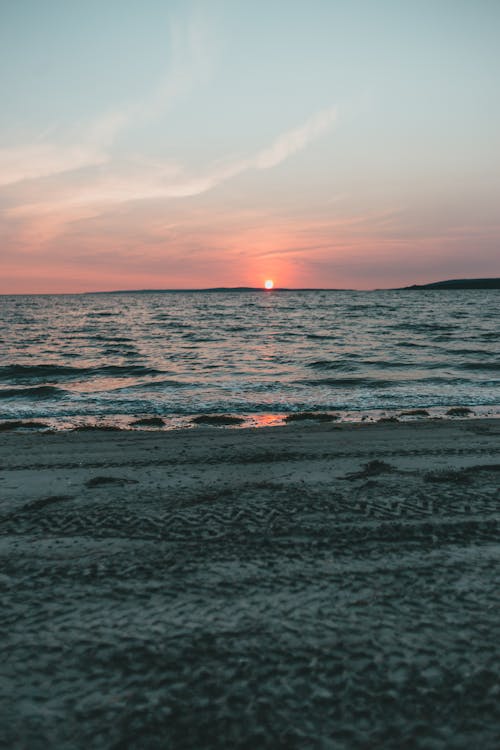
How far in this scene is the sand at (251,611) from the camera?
2.33 meters

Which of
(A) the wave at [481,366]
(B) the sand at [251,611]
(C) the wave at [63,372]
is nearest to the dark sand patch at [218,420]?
(B) the sand at [251,611]

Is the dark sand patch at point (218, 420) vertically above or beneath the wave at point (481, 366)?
beneath

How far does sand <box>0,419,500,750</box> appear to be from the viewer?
2.33 m

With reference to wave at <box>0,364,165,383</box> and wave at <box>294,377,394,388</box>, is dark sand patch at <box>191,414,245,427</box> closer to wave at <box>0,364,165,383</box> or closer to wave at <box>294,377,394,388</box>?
wave at <box>294,377,394,388</box>

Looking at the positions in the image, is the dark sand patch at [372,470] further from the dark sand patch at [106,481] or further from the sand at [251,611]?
the dark sand patch at [106,481]

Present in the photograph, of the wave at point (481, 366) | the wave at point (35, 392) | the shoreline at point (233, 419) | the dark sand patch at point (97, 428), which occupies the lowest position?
the shoreline at point (233, 419)

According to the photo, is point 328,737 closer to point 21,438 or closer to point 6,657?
point 6,657

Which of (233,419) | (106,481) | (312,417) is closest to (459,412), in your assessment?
(312,417)

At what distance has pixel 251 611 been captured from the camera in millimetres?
3172

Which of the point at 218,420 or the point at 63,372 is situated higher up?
the point at 63,372

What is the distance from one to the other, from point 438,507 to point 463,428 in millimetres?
4847

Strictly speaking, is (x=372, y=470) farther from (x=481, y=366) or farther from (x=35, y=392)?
(x=481, y=366)

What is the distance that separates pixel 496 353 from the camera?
23.3 meters

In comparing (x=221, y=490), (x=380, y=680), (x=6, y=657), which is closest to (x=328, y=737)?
(x=380, y=680)
